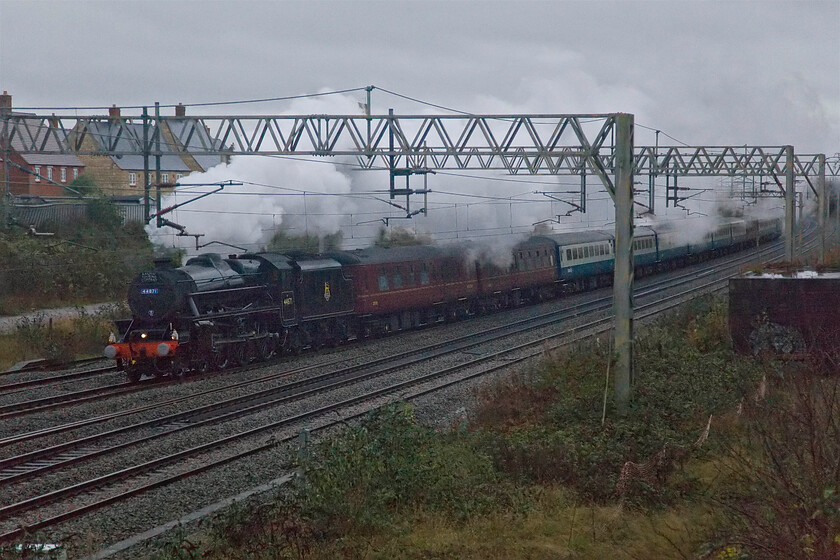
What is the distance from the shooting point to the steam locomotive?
20.2 meters

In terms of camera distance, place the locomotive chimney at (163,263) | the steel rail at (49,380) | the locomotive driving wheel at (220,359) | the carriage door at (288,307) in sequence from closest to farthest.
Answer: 1. the steel rail at (49,380)
2. the locomotive chimney at (163,263)
3. the locomotive driving wheel at (220,359)
4. the carriage door at (288,307)

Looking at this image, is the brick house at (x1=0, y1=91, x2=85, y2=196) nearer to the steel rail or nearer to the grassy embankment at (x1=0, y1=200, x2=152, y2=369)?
the grassy embankment at (x1=0, y1=200, x2=152, y2=369)

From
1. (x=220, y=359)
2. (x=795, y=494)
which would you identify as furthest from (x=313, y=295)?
(x=795, y=494)

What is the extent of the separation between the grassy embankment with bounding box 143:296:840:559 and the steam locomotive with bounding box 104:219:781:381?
898 cm

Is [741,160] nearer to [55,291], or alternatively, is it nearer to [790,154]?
[790,154]

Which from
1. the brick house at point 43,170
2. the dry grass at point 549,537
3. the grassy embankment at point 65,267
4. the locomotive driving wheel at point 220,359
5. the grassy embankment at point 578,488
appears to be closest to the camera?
the grassy embankment at point 578,488

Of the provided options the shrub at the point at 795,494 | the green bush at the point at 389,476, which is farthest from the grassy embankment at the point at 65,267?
the shrub at the point at 795,494

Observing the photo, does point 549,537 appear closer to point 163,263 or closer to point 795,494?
point 795,494

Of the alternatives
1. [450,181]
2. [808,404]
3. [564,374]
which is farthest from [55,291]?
[808,404]

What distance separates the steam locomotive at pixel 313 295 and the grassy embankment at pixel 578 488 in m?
8.98

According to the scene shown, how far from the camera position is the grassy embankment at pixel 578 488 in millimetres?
7082

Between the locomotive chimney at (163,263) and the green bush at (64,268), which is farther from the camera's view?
the green bush at (64,268)

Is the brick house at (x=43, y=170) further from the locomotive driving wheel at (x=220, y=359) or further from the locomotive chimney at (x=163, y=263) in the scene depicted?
the locomotive driving wheel at (x=220, y=359)

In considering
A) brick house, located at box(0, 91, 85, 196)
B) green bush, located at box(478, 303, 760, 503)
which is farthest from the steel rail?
brick house, located at box(0, 91, 85, 196)
